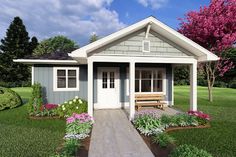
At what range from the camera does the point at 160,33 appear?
31.9 ft

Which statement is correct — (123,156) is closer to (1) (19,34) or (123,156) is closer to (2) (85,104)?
(2) (85,104)

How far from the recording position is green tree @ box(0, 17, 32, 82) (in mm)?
39062

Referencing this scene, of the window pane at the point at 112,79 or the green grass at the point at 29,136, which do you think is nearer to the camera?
the green grass at the point at 29,136

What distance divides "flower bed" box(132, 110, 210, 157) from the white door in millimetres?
4390

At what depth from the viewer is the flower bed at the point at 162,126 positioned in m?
5.68

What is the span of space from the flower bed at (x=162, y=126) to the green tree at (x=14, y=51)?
37.8 meters

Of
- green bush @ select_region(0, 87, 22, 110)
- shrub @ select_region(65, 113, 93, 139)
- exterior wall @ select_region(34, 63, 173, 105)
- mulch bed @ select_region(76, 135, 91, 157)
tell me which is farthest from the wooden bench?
green bush @ select_region(0, 87, 22, 110)

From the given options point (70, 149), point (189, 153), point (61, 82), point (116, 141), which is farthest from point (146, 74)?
point (189, 153)

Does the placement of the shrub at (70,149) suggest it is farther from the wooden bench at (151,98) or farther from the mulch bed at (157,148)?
the wooden bench at (151,98)

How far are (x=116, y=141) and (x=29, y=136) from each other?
3.00 metres

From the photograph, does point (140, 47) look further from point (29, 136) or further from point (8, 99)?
point (8, 99)

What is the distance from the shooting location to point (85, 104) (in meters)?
9.95

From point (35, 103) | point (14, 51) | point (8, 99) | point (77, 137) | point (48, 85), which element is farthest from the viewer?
point (14, 51)

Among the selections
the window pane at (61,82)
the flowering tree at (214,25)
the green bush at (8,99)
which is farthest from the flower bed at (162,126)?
the green bush at (8,99)
